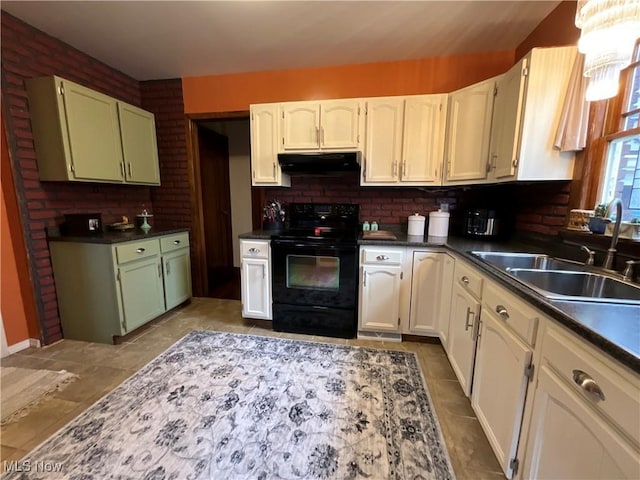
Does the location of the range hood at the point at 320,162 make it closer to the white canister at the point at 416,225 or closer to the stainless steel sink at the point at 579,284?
the white canister at the point at 416,225

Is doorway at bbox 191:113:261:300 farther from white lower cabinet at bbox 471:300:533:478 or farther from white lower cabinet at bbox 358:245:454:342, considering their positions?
white lower cabinet at bbox 471:300:533:478

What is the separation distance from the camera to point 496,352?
4.14ft

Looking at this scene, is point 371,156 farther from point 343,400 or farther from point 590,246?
point 343,400

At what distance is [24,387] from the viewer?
1.74 m

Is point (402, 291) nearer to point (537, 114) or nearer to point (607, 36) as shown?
point (537, 114)

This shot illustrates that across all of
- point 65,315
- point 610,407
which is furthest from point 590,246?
point 65,315

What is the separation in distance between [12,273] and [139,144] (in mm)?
1534

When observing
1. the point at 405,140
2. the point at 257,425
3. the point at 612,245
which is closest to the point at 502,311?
the point at 612,245

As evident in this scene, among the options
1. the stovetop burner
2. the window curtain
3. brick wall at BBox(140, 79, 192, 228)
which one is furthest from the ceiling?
the stovetop burner

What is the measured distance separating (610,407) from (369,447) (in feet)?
3.40

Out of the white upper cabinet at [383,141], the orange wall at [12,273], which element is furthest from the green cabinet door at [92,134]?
the white upper cabinet at [383,141]

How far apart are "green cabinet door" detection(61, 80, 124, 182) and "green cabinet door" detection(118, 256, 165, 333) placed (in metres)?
0.86

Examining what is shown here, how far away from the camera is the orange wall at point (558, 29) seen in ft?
5.47

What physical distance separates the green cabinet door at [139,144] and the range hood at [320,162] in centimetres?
153
